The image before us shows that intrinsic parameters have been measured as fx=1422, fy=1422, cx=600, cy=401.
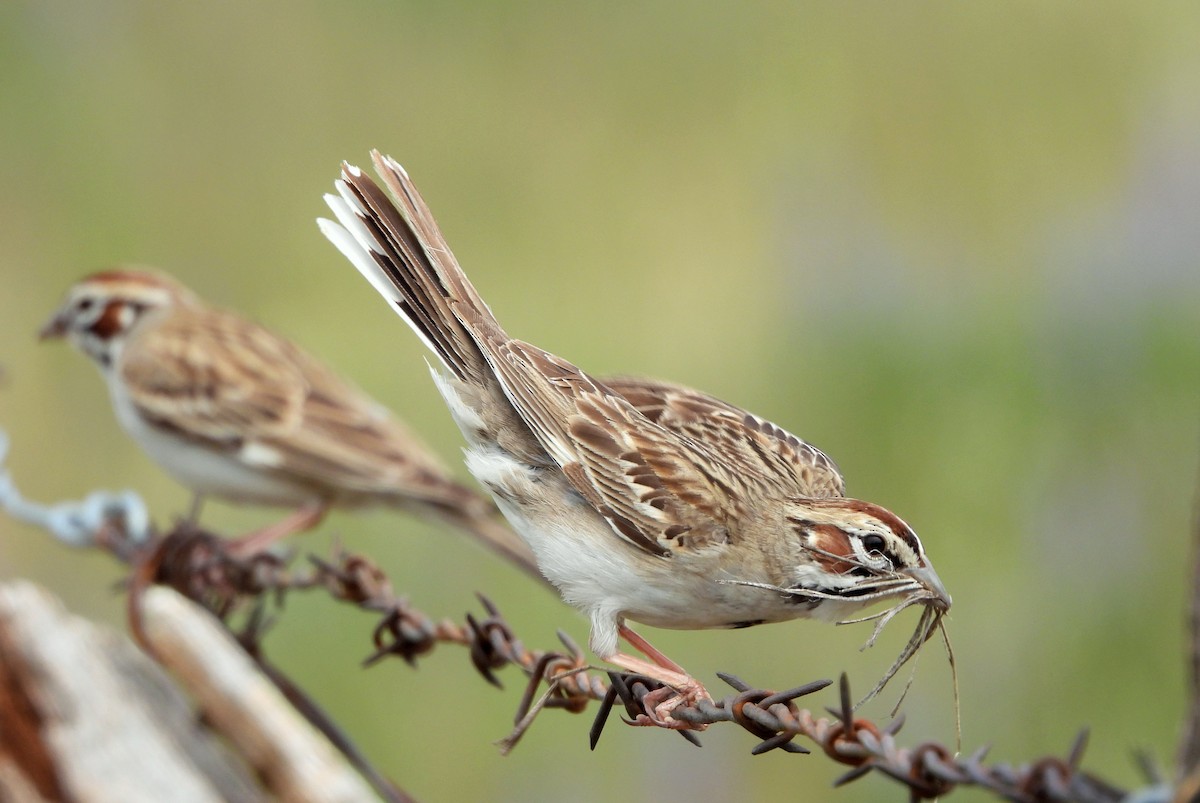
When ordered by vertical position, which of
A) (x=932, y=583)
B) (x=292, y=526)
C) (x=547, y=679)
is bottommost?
(x=292, y=526)

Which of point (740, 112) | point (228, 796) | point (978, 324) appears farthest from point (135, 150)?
point (228, 796)

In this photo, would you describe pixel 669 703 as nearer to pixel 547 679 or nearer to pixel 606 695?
pixel 606 695

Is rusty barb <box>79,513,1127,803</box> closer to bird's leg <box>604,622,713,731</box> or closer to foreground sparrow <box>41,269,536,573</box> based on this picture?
bird's leg <box>604,622,713,731</box>

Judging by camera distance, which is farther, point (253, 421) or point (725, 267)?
point (725, 267)

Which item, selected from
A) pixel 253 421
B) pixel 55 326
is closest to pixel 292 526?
pixel 253 421

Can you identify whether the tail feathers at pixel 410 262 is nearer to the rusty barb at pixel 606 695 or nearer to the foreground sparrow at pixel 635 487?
the foreground sparrow at pixel 635 487

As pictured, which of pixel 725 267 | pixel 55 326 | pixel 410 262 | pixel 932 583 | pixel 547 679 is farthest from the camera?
pixel 725 267
